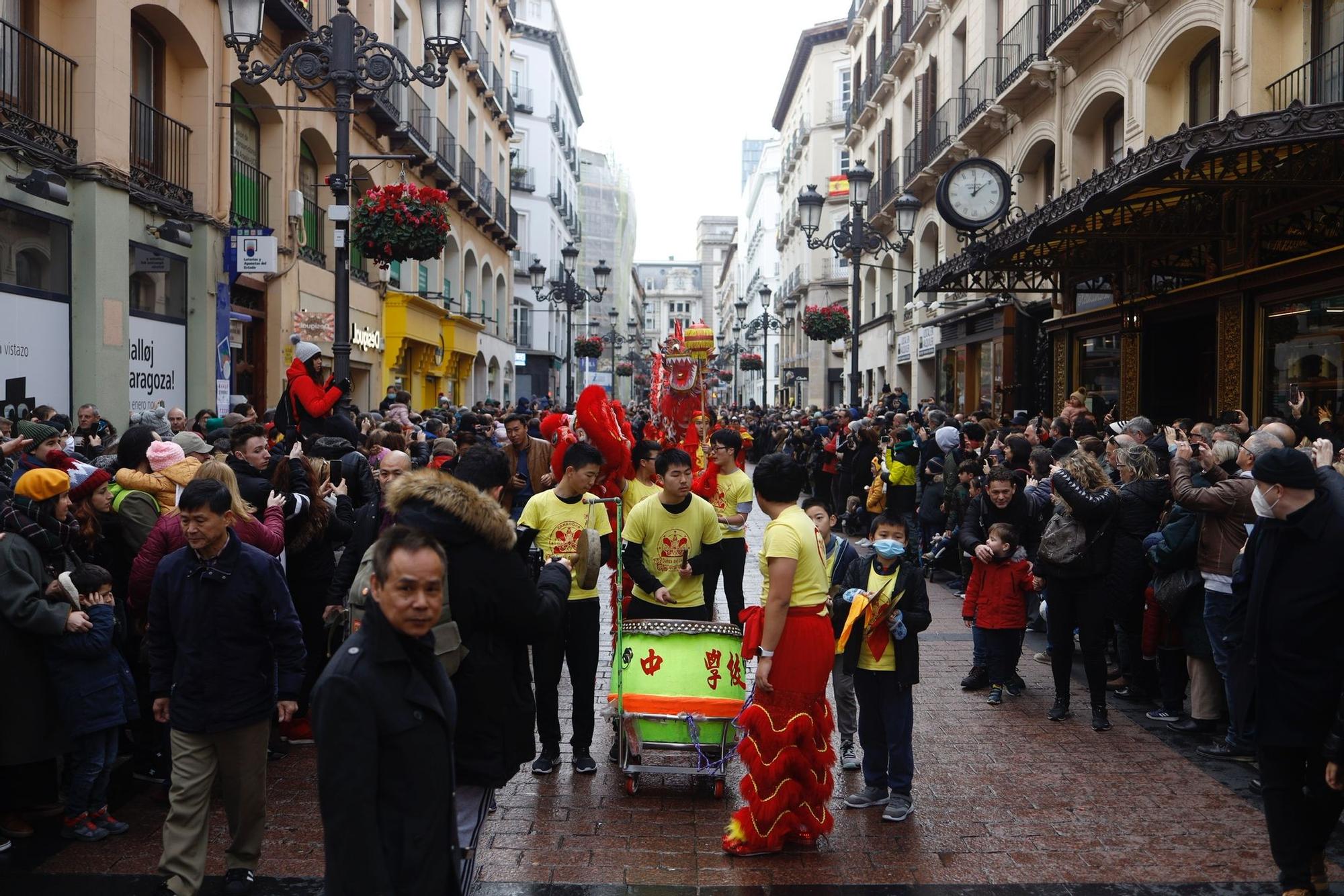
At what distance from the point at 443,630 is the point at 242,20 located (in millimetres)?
8863

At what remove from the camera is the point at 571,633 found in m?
6.40

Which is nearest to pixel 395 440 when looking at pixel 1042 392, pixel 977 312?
pixel 1042 392

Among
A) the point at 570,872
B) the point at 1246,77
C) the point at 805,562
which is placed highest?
the point at 1246,77

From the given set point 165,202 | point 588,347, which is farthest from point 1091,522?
point 588,347

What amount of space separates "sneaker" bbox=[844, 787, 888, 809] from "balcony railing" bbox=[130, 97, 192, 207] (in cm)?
1192

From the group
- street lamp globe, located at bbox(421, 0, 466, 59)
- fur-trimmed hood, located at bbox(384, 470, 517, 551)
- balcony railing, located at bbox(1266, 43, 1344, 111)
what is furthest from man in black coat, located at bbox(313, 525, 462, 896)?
balcony railing, located at bbox(1266, 43, 1344, 111)

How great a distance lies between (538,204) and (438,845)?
155 ft

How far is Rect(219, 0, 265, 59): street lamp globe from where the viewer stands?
1042cm

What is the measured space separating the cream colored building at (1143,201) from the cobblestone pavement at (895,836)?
208 inches

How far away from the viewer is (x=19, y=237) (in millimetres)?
11727

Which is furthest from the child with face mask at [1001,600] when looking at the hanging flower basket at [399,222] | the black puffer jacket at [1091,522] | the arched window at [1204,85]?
the arched window at [1204,85]

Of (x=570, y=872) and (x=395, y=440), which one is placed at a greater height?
(x=395, y=440)

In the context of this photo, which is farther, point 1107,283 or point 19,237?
point 1107,283

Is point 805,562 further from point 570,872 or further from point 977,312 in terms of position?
point 977,312
